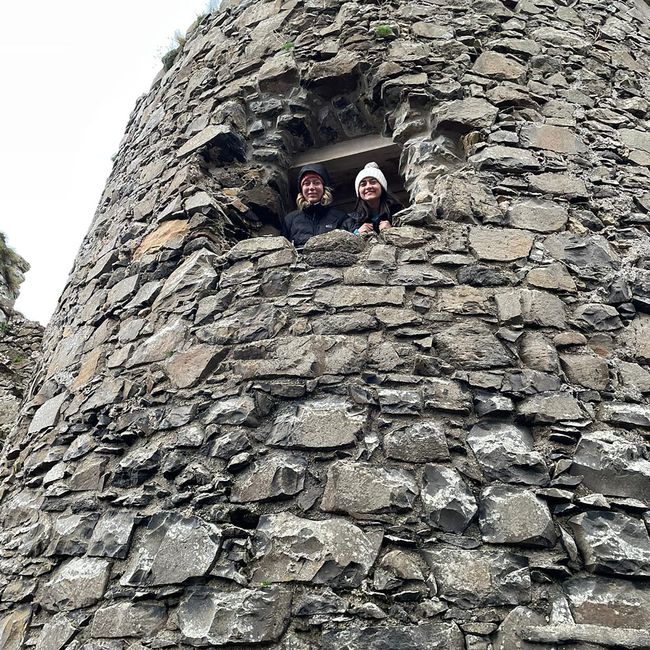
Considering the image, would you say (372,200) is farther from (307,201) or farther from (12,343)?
(12,343)

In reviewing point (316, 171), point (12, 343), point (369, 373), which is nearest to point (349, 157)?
point (316, 171)

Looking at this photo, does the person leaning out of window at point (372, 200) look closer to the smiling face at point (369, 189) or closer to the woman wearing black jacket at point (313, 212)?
the smiling face at point (369, 189)

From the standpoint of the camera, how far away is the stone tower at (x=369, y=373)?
1.64 m

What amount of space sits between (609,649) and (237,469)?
3.95 feet

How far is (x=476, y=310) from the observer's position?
2.24m

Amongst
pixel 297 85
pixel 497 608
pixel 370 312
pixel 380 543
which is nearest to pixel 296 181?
pixel 297 85

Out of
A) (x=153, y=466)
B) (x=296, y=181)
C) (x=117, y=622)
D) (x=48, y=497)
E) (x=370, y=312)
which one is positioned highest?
(x=296, y=181)

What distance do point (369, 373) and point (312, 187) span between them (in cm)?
172

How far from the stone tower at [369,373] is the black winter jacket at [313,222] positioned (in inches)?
5.9

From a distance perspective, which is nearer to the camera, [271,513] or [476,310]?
[271,513]

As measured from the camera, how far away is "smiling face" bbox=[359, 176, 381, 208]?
127 inches

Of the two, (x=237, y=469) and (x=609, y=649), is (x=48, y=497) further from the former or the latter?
(x=609, y=649)

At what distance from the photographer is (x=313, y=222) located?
3.45 m

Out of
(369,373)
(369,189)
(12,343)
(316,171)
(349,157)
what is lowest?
(369,373)
